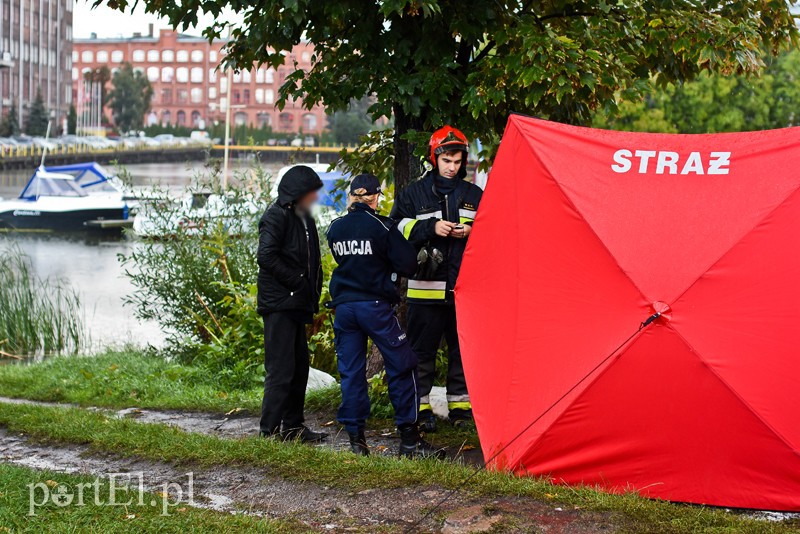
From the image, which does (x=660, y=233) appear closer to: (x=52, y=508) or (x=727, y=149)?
(x=727, y=149)

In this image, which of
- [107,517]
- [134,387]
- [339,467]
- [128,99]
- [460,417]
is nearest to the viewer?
[107,517]

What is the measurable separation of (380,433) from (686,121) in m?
50.7

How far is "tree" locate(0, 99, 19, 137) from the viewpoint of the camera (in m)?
90.4

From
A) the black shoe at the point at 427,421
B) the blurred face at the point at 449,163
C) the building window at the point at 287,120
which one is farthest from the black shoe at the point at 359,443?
the building window at the point at 287,120

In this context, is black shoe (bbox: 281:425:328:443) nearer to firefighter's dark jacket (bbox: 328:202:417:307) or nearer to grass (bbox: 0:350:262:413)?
firefighter's dark jacket (bbox: 328:202:417:307)

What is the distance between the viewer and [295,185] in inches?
262

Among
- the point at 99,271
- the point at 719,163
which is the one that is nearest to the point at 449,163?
the point at 719,163

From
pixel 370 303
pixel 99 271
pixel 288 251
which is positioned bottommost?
pixel 99 271

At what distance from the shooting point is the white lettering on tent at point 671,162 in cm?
548

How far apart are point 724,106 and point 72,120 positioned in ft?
241

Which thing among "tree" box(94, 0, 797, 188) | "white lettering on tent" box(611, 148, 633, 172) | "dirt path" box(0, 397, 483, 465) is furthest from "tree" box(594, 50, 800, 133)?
"white lettering on tent" box(611, 148, 633, 172)

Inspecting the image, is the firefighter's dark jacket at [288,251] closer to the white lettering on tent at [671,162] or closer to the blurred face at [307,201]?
the blurred face at [307,201]

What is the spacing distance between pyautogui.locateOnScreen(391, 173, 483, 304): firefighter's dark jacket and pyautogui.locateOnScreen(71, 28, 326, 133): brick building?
12592cm

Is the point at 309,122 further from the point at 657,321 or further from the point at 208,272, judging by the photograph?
the point at 657,321
